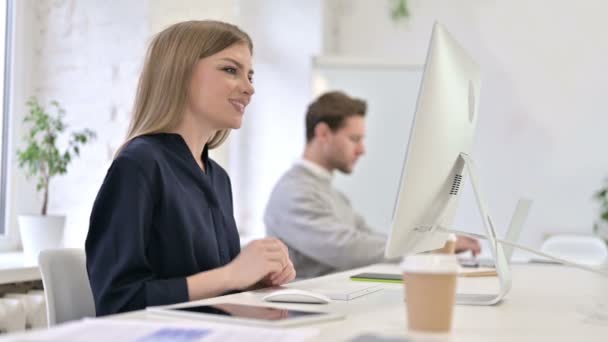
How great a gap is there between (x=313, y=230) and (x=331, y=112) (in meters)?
0.64

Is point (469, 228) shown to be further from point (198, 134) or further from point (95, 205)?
point (95, 205)

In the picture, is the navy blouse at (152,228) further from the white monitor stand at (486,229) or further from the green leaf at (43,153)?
the green leaf at (43,153)

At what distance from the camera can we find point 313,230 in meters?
2.87

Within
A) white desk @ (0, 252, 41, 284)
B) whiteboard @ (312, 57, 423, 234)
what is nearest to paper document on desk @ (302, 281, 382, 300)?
white desk @ (0, 252, 41, 284)

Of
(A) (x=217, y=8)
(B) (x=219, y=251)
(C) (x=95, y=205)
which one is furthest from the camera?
(A) (x=217, y=8)

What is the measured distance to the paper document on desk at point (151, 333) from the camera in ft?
3.03

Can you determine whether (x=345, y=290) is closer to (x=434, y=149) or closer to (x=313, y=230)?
(x=434, y=149)

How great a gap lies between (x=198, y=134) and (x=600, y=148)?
3.08 m

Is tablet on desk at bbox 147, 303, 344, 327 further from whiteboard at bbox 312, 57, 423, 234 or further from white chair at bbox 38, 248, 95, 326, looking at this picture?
whiteboard at bbox 312, 57, 423, 234

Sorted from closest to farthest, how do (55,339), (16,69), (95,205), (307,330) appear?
(55,339), (307,330), (95,205), (16,69)

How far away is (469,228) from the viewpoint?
4426 mm

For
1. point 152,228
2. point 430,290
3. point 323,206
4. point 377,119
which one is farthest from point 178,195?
point 377,119

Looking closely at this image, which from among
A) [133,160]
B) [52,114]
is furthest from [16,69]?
[133,160]

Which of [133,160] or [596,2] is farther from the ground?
[596,2]
